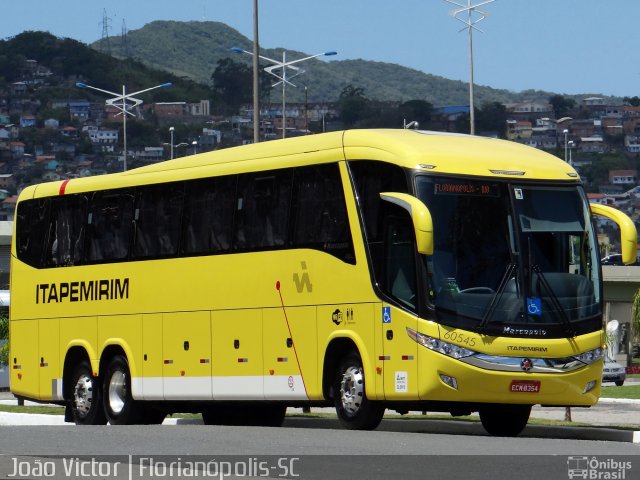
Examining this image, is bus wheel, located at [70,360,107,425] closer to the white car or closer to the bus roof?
the bus roof

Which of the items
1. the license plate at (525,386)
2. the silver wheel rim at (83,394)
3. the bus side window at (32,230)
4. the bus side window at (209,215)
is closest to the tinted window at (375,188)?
the license plate at (525,386)

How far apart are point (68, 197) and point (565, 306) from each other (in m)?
9.53

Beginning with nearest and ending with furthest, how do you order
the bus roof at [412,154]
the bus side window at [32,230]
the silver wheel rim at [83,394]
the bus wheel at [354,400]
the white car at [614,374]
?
the bus roof at [412,154]
the bus wheel at [354,400]
the silver wheel rim at [83,394]
the bus side window at [32,230]
the white car at [614,374]

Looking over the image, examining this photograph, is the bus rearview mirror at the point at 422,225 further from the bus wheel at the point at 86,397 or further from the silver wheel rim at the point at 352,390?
the bus wheel at the point at 86,397

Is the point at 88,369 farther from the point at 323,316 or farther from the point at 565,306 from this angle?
the point at 565,306

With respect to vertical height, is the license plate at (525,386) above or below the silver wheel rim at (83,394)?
above

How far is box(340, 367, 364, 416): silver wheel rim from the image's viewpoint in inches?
785

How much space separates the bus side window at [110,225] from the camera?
80.8 ft

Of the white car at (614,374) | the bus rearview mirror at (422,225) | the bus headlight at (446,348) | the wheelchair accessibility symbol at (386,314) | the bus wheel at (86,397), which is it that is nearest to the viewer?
the bus rearview mirror at (422,225)

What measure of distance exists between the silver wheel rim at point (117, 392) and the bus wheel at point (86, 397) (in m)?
0.33

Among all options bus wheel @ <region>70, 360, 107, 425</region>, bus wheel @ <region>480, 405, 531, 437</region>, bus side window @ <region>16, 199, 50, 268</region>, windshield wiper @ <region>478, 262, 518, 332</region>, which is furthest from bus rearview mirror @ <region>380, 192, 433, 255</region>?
bus side window @ <region>16, 199, 50, 268</region>

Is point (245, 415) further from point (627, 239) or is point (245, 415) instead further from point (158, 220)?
point (627, 239)

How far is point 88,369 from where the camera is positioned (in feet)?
83.3

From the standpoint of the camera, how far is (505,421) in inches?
842
